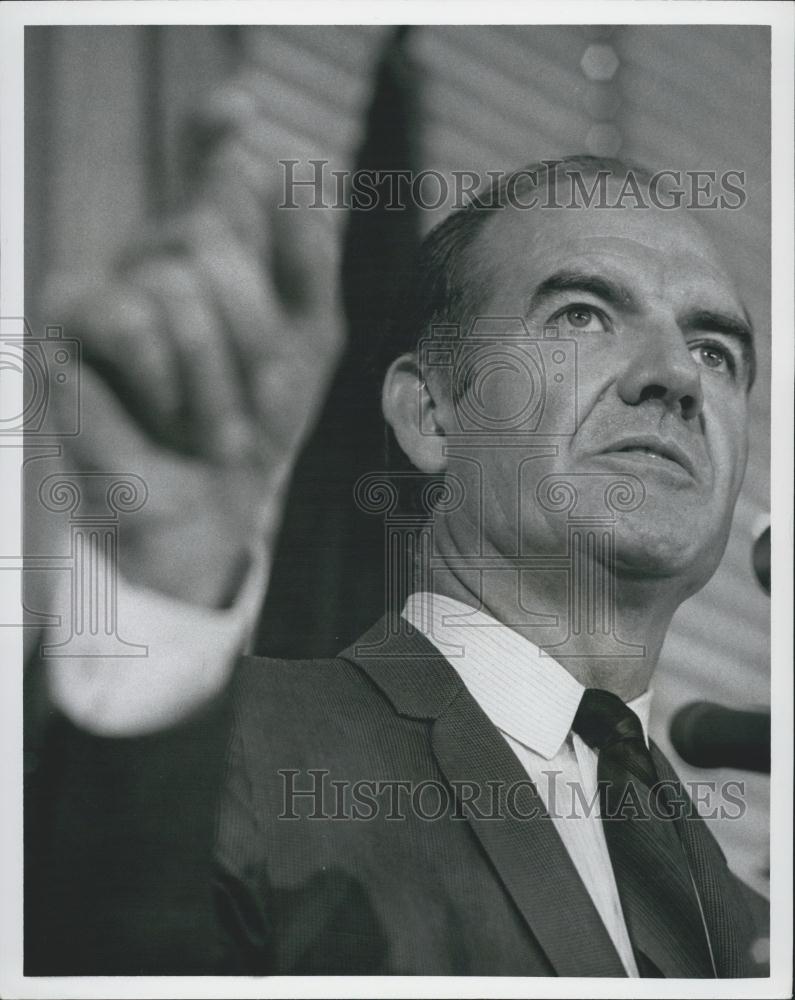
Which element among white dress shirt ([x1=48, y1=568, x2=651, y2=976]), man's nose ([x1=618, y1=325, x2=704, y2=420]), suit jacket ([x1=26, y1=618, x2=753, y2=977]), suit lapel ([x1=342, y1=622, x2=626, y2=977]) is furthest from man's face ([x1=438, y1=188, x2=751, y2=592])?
suit jacket ([x1=26, y1=618, x2=753, y2=977])

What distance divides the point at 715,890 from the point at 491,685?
70 cm

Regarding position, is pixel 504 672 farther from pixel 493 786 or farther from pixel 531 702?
pixel 493 786

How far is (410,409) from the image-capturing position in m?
2.59

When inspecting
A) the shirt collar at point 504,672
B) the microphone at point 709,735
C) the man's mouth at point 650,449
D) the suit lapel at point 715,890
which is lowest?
the suit lapel at point 715,890

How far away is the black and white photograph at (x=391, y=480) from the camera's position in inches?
100

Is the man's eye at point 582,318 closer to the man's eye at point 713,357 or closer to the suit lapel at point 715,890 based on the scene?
the man's eye at point 713,357

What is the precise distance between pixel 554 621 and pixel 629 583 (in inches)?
7.5

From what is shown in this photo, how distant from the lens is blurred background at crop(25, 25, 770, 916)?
2.60 meters

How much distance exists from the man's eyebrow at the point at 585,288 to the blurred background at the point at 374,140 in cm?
28

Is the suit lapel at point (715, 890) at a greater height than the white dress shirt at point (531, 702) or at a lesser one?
lesser

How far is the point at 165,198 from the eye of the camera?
8.60 ft

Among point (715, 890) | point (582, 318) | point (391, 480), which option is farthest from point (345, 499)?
point (715, 890)

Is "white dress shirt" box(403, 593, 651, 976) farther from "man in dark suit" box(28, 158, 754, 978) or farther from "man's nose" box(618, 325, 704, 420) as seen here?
"man's nose" box(618, 325, 704, 420)

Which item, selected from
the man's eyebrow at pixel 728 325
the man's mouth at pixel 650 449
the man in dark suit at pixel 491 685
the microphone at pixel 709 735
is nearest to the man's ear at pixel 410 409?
the man in dark suit at pixel 491 685
